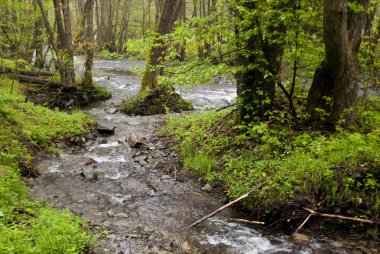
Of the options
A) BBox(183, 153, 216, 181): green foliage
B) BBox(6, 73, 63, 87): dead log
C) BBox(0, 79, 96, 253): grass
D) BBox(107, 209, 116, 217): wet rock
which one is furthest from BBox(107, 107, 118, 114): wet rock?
BBox(107, 209, 116, 217): wet rock

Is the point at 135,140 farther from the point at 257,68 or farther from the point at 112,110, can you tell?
the point at 257,68

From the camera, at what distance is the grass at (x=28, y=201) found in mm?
3914

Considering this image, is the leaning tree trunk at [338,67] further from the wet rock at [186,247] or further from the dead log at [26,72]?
the dead log at [26,72]

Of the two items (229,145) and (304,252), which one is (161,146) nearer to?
(229,145)

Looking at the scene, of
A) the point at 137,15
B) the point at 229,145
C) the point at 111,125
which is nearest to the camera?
the point at 229,145

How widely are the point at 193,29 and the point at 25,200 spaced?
166 inches

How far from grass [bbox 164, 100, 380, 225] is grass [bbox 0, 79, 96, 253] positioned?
2883 millimetres

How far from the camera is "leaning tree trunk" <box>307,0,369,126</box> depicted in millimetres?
6066

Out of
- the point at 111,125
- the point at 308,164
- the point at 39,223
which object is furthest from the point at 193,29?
the point at 111,125

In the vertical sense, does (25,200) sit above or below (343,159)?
below

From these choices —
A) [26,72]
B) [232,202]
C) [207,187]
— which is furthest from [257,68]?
[26,72]

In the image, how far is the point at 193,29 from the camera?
6.50m

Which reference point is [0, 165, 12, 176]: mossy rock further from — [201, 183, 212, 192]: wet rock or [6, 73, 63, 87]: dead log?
[6, 73, 63, 87]: dead log

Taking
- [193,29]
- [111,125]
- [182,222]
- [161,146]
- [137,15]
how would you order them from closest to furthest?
[182,222]
[193,29]
[161,146]
[111,125]
[137,15]
